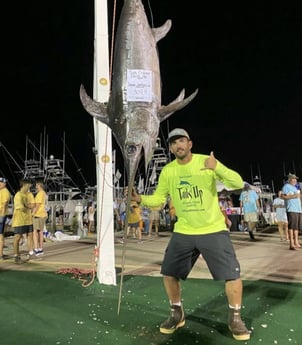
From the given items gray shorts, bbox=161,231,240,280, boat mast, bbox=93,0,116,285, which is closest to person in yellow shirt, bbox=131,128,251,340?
gray shorts, bbox=161,231,240,280

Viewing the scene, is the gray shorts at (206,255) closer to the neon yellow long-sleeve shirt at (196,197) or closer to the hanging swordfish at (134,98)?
the neon yellow long-sleeve shirt at (196,197)

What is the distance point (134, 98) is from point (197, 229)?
1.24 meters

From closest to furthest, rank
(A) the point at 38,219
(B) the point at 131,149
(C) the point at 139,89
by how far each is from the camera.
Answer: (B) the point at 131,149, (C) the point at 139,89, (A) the point at 38,219

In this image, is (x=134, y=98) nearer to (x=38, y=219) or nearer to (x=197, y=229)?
(x=197, y=229)

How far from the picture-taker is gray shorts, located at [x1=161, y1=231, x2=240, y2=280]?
315 cm

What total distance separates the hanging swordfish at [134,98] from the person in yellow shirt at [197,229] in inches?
20.6

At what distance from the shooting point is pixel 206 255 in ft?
10.5

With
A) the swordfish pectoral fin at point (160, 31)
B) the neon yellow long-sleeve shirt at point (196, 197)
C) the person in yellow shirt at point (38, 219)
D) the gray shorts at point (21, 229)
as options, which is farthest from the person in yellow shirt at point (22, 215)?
the swordfish pectoral fin at point (160, 31)

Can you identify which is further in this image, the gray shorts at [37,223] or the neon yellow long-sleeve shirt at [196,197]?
the gray shorts at [37,223]

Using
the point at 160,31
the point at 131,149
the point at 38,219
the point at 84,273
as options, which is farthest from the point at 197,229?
the point at 38,219

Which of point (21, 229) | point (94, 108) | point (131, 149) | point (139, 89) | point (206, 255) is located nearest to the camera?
point (131, 149)

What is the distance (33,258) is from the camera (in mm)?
7730

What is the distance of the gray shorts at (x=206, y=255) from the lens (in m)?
3.15

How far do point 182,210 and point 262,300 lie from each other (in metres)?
1.62
